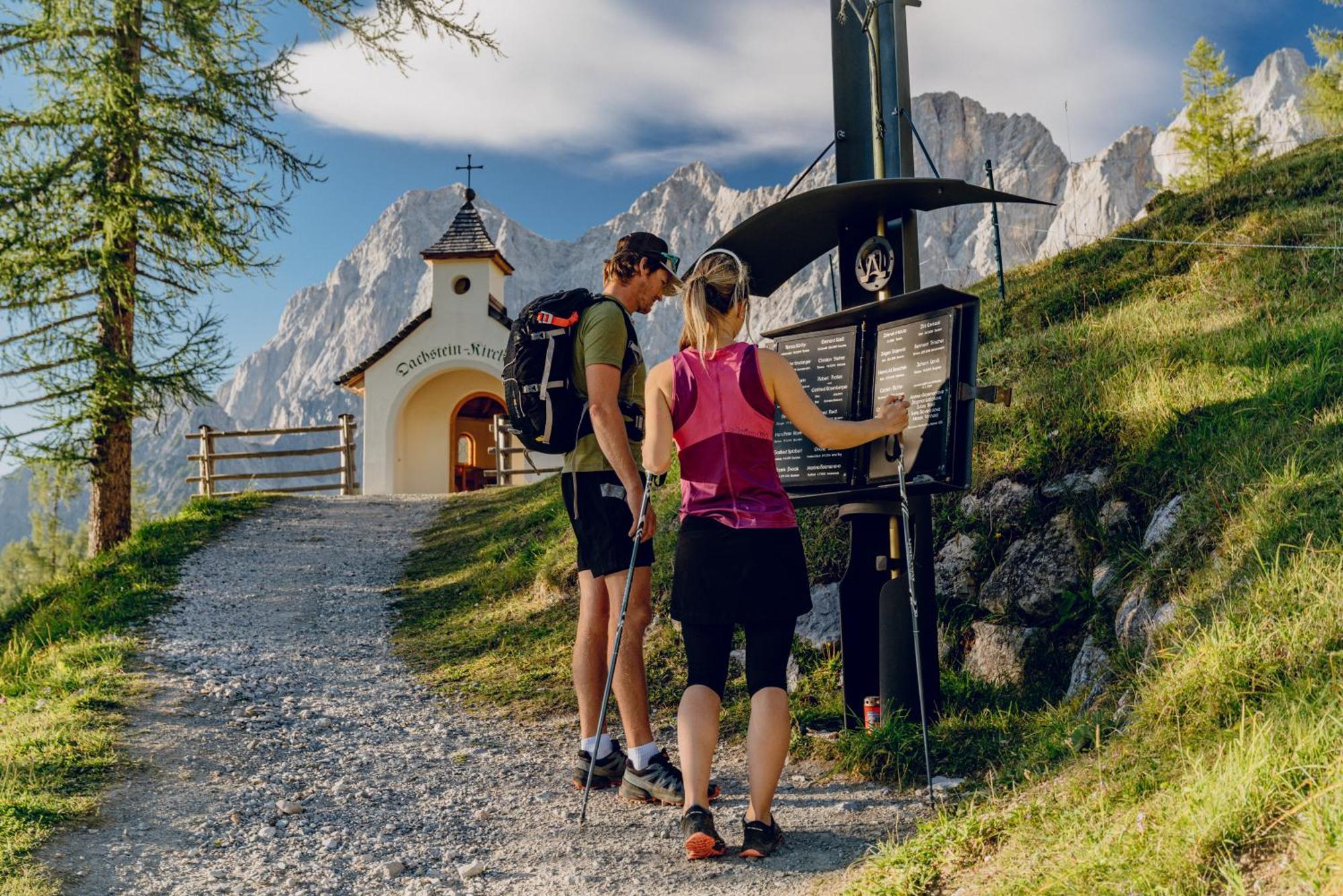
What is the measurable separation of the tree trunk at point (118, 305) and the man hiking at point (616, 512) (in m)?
9.72

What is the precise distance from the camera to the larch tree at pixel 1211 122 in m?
39.3

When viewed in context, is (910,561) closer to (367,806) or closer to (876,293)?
(876,293)

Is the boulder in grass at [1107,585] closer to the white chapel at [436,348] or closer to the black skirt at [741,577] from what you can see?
the black skirt at [741,577]

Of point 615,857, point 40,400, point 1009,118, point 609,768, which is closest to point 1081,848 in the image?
point 615,857

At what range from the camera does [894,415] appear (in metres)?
3.87

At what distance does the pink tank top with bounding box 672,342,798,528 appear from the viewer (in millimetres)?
3480

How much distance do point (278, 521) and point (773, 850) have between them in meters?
11.9

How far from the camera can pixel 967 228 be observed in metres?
118

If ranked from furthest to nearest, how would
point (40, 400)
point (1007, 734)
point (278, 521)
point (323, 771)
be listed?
point (278, 521)
point (40, 400)
point (323, 771)
point (1007, 734)

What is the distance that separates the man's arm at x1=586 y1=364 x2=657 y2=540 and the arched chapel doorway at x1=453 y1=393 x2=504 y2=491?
23144 millimetres

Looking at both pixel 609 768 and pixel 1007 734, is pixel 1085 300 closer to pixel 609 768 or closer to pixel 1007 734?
pixel 1007 734

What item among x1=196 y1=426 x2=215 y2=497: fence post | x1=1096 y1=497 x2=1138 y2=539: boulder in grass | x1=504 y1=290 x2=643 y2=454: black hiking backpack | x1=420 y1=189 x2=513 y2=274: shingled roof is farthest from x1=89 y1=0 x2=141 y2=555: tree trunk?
x1=420 y1=189 x2=513 y2=274: shingled roof

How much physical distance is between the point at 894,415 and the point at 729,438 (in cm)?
74

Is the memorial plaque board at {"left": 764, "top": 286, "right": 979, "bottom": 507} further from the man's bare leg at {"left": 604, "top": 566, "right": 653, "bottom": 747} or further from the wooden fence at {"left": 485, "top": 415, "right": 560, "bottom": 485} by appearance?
the wooden fence at {"left": 485, "top": 415, "right": 560, "bottom": 485}
